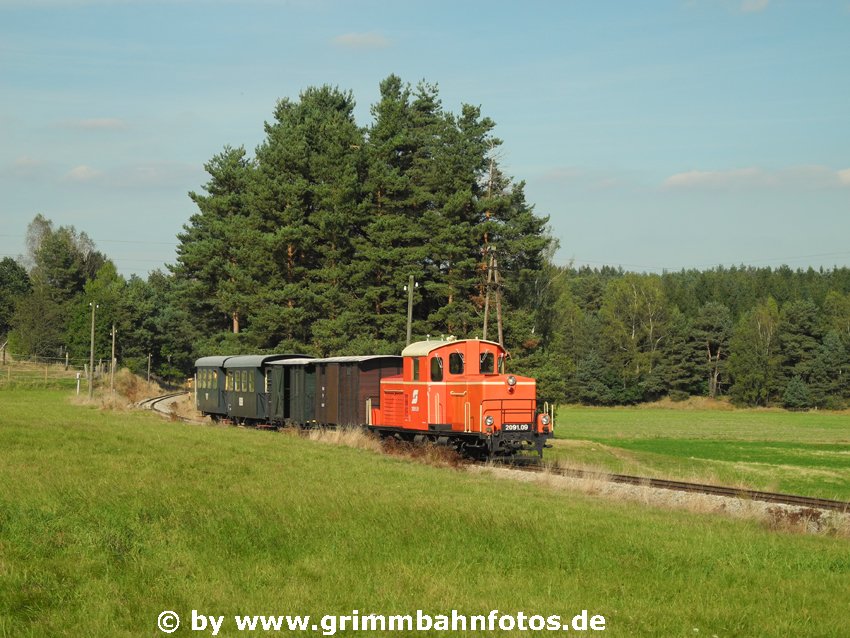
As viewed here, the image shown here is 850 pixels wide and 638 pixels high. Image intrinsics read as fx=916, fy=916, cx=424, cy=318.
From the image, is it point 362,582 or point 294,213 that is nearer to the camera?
point 362,582

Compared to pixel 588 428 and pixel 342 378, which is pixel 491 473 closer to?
pixel 342 378

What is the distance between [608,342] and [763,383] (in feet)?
64.7

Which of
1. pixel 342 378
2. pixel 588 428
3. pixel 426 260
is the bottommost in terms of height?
pixel 588 428

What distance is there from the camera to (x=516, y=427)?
84.8 ft

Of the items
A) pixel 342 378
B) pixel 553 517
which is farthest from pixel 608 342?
pixel 553 517

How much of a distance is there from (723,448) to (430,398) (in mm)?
28765

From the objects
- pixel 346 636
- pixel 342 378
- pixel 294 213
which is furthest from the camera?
pixel 294 213

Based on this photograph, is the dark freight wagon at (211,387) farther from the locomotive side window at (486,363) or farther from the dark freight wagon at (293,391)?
the locomotive side window at (486,363)

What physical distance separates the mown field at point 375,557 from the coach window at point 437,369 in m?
9.00

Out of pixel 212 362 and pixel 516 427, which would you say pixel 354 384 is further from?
pixel 212 362

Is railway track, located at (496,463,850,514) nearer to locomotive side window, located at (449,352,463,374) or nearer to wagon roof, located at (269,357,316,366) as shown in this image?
locomotive side window, located at (449,352,463,374)

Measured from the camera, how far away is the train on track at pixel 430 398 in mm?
26062

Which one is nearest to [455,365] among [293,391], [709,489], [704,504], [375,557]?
[709,489]

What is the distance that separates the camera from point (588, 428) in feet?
228
